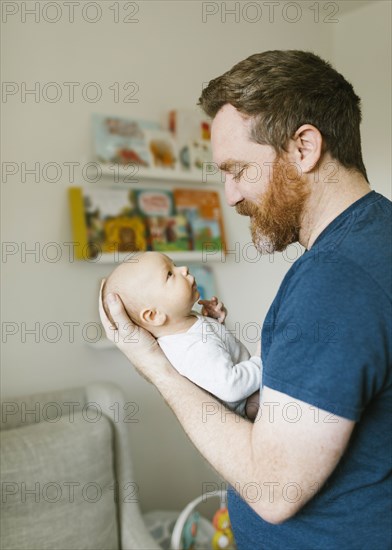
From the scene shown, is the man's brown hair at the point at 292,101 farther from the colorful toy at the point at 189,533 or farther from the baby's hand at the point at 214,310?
the colorful toy at the point at 189,533

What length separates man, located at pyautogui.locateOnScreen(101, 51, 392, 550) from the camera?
854 mm

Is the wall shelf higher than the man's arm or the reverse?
higher

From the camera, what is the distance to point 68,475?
1.90 meters

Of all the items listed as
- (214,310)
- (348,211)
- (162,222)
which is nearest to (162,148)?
(162,222)

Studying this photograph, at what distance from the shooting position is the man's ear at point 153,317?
4.22ft

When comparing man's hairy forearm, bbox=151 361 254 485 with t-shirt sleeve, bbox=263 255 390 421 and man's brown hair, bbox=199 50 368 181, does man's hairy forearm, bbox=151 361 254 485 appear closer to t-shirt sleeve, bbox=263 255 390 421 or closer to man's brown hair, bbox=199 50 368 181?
t-shirt sleeve, bbox=263 255 390 421

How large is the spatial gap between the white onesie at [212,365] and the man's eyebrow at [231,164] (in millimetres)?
365

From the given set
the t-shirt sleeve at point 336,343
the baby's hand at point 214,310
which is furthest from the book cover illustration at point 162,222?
the t-shirt sleeve at point 336,343

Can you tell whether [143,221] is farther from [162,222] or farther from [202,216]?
[202,216]

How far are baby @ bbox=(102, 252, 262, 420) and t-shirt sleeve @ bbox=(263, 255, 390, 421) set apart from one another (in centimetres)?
35

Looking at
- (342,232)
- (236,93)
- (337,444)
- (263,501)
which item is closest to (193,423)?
(263,501)

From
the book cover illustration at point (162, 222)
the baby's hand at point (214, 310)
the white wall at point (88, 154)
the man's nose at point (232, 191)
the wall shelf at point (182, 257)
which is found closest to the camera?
the man's nose at point (232, 191)

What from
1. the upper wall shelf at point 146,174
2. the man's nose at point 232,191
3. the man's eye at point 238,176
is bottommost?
the man's nose at point 232,191

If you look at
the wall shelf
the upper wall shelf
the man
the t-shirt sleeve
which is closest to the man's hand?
the man
